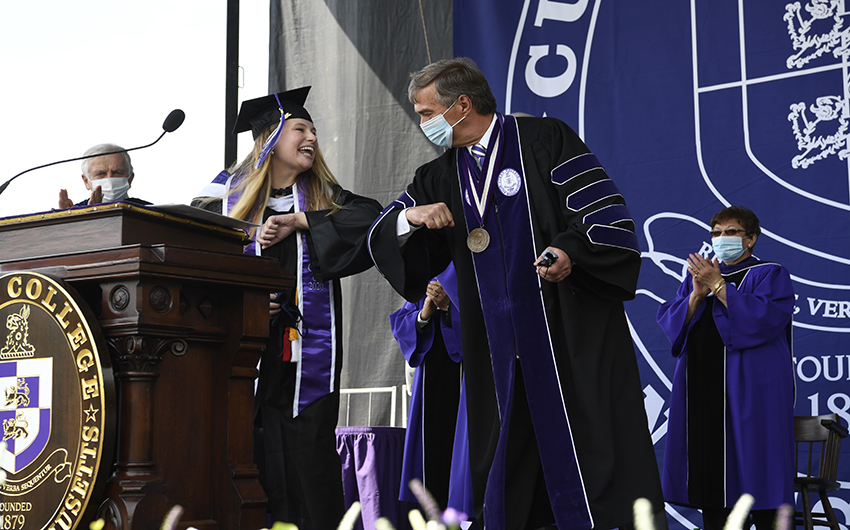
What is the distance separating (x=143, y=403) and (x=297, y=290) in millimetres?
1282

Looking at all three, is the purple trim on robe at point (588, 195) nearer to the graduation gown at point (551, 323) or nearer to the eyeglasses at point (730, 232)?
the graduation gown at point (551, 323)

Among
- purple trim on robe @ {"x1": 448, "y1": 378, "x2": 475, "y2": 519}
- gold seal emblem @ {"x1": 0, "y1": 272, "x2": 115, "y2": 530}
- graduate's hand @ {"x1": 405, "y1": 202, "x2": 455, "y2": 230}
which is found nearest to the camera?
gold seal emblem @ {"x1": 0, "y1": 272, "x2": 115, "y2": 530}

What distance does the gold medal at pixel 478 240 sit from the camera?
2541mm

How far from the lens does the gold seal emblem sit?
168 centimetres

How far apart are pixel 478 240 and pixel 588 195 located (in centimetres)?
34

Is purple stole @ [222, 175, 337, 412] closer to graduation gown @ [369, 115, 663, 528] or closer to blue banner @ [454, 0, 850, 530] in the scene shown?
graduation gown @ [369, 115, 663, 528]

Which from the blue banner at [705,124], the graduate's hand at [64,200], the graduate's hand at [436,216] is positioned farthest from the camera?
the blue banner at [705,124]

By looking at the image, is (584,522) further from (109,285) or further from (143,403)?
(109,285)

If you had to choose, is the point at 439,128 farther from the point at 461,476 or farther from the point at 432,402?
the point at 432,402

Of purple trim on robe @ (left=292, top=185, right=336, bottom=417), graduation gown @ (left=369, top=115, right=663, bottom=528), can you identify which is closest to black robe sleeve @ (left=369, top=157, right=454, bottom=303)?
graduation gown @ (left=369, top=115, right=663, bottom=528)

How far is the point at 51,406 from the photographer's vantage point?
1738 millimetres

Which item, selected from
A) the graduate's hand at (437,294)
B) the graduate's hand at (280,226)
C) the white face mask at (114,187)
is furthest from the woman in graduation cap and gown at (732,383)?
the white face mask at (114,187)

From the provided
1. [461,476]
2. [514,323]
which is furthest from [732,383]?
[514,323]

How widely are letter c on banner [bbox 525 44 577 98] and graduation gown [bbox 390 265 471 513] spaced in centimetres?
199
